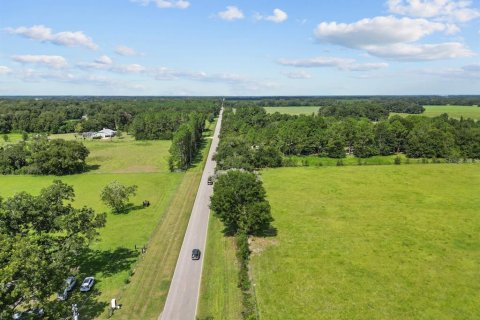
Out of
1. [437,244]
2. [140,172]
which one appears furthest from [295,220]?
[140,172]

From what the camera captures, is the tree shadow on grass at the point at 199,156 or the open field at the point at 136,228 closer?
the open field at the point at 136,228

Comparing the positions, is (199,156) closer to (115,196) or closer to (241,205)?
(115,196)

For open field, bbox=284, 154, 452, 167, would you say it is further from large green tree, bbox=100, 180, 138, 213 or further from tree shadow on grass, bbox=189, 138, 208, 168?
large green tree, bbox=100, 180, 138, 213

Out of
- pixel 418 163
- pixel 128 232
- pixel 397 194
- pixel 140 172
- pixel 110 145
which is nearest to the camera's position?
pixel 128 232

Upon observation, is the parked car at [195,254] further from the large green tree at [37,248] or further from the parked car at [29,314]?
the parked car at [29,314]

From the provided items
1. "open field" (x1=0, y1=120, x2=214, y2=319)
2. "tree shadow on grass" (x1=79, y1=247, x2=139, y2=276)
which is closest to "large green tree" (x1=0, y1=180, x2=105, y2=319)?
"tree shadow on grass" (x1=79, y1=247, x2=139, y2=276)

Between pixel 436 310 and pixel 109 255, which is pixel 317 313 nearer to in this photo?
pixel 436 310

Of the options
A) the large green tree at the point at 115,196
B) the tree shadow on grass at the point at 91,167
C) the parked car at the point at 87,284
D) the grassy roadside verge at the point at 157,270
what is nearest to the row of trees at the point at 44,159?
the tree shadow on grass at the point at 91,167

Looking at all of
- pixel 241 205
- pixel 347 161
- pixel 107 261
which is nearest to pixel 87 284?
pixel 107 261
